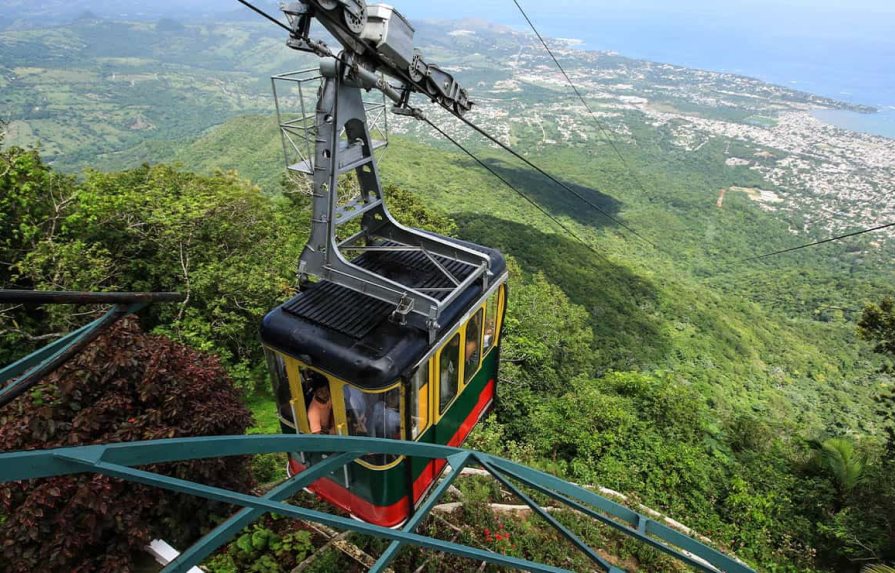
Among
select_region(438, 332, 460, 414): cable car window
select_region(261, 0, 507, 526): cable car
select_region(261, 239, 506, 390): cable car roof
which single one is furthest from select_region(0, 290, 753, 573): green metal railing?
select_region(438, 332, 460, 414): cable car window

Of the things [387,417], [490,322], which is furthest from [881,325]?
[387,417]

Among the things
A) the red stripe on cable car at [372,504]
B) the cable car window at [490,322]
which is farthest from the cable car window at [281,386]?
the cable car window at [490,322]

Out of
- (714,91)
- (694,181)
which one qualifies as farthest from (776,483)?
(714,91)

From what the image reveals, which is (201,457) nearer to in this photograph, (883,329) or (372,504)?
(372,504)

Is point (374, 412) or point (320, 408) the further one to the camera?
point (320, 408)

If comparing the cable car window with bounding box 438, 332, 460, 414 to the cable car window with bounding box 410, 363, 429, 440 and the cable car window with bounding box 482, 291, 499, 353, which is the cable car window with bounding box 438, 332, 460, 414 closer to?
the cable car window with bounding box 410, 363, 429, 440

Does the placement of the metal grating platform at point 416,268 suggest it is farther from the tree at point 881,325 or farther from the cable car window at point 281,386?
the tree at point 881,325
